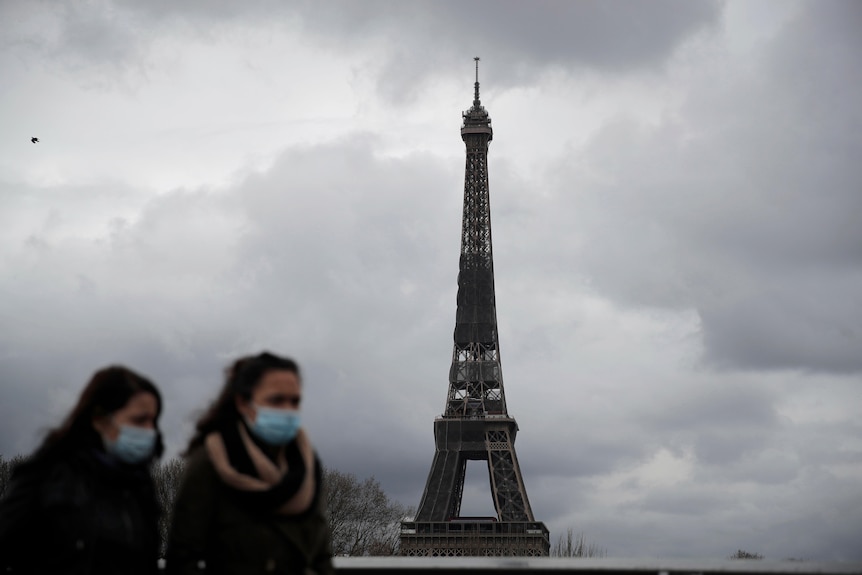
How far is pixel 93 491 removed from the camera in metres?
5.54

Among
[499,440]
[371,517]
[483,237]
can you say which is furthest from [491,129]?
[371,517]

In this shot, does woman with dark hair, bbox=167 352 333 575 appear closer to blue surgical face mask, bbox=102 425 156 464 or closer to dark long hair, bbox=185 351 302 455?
dark long hair, bbox=185 351 302 455

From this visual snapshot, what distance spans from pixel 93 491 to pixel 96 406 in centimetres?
45

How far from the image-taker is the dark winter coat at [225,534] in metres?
5.36

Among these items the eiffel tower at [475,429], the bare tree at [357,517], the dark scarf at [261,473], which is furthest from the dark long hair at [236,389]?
the eiffel tower at [475,429]

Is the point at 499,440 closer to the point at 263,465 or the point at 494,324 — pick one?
the point at 494,324

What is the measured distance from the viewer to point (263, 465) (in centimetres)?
541

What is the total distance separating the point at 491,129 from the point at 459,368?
69.4 ft

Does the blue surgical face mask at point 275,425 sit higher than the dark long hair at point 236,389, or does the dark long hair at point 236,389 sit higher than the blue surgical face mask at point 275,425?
the dark long hair at point 236,389

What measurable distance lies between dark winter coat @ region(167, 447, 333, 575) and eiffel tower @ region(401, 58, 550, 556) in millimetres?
60058

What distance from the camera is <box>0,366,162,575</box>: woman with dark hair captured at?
5387 millimetres

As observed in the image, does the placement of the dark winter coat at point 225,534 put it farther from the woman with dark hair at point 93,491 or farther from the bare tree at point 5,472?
the bare tree at point 5,472

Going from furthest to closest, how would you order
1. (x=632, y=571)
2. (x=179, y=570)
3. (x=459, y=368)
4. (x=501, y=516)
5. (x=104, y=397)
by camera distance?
(x=459, y=368) < (x=501, y=516) < (x=632, y=571) < (x=104, y=397) < (x=179, y=570)

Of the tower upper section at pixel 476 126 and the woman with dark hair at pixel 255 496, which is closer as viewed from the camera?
the woman with dark hair at pixel 255 496
